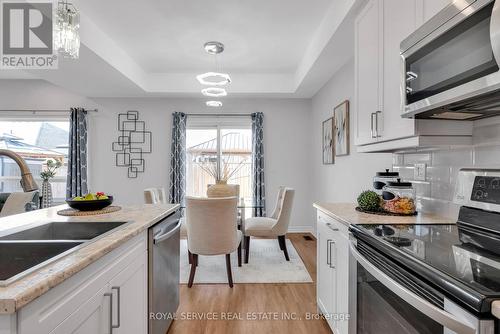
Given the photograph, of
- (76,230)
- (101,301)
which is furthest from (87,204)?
(101,301)

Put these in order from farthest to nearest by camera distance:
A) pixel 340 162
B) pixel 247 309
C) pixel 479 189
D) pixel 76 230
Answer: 1. pixel 340 162
2. pixel 247 309
3. pixel 76 230
4. pixel 479 189

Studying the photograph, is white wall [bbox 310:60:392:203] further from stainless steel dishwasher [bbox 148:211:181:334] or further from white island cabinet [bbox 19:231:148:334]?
white island cabinet [bbox 19:231:148:334]

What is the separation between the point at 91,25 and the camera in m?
2.93

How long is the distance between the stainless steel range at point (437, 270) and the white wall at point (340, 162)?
1.15 metres

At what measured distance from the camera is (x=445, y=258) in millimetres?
892

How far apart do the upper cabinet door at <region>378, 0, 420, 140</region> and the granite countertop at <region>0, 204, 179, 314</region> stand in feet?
4.99

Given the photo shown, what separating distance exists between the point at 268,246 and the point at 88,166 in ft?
11.7

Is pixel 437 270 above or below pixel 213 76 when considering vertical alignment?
below

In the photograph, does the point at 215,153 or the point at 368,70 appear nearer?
the point at 368,70

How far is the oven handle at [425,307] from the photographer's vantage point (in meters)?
0.67

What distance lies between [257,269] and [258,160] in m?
2.23

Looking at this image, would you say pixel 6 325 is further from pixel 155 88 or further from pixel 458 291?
pixel 155 88

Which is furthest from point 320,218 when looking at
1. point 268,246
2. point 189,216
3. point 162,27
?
point 162,27

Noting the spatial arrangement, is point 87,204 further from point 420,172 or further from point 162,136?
point 162,136
